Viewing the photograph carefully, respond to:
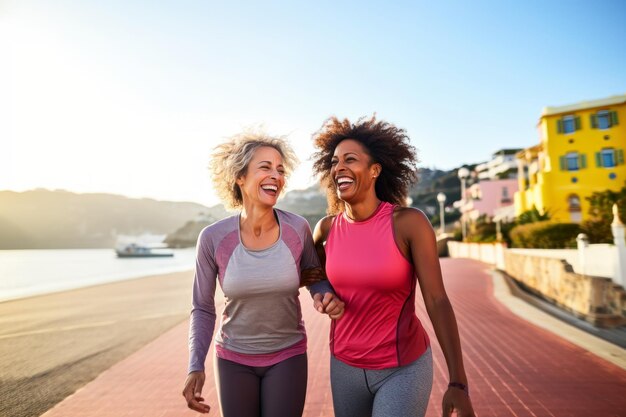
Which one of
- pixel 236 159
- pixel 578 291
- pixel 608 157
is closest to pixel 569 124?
pixel 608 157

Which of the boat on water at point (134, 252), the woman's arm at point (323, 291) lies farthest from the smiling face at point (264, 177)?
the boat on water at point (134, 252)

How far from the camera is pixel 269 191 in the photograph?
7.89ft

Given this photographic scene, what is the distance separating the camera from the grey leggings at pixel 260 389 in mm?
2092

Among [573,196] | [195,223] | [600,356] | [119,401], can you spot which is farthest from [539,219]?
[195,223]

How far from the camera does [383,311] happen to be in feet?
6.59

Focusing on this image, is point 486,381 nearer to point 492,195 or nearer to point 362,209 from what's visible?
point 362,209

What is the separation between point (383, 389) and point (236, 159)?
4.80ft

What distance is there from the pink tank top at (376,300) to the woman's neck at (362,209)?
10 cm

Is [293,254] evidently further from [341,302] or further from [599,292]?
[599,292]

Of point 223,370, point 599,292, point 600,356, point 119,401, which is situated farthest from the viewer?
point 599,292

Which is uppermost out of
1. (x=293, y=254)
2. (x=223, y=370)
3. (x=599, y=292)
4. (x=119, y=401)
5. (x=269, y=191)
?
(x=269, y=191)

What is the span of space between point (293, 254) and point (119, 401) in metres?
3.76

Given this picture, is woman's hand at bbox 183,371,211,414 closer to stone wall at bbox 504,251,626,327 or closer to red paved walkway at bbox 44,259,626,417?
red paved walkway at bbox 44,259,626,417

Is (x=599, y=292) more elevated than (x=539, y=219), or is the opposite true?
(x=539, y=219)
